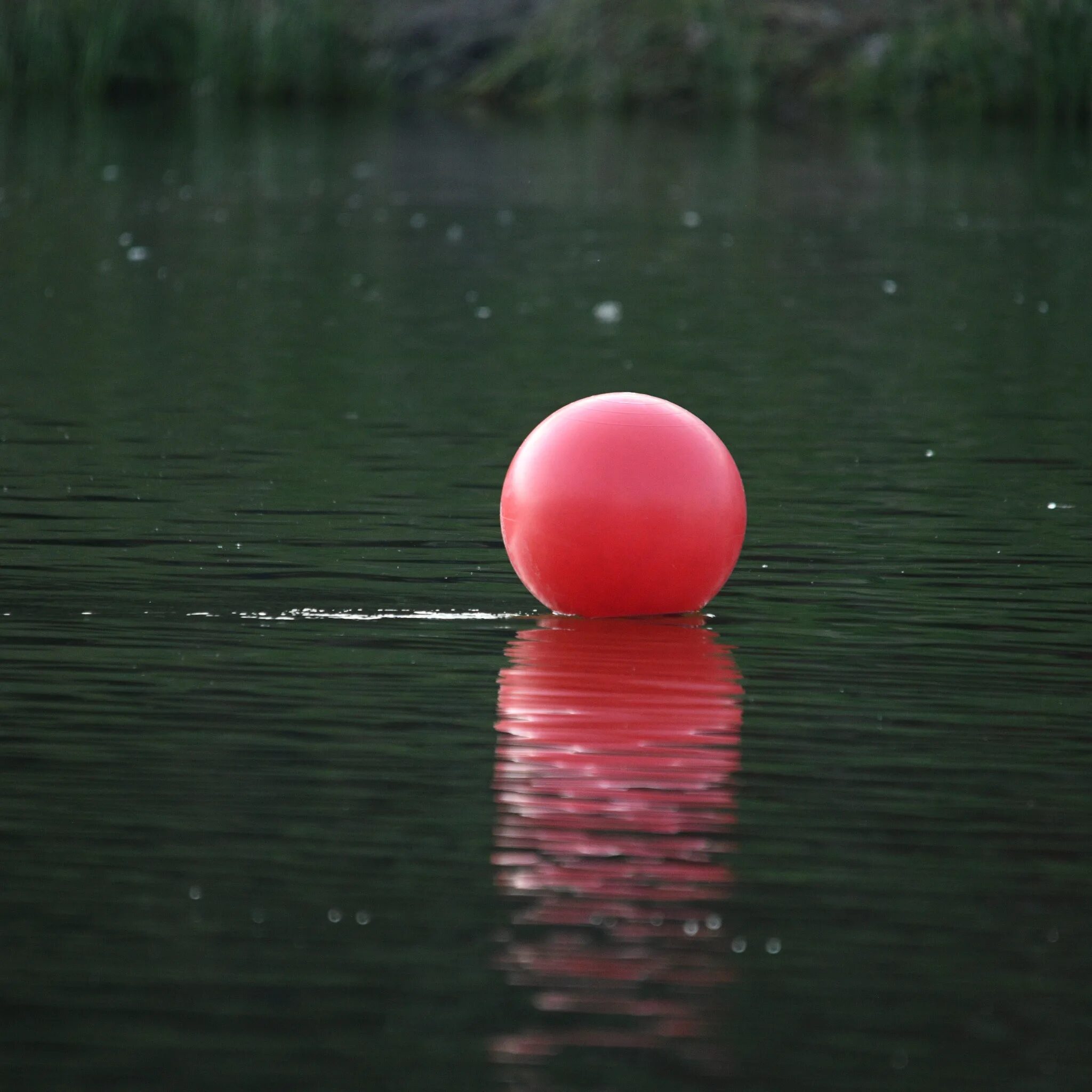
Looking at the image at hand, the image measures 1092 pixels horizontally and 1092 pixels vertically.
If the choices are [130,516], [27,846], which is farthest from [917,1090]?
[130,516]

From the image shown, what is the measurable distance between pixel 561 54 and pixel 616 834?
3105 cm

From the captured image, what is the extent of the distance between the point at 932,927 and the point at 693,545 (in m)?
2.74

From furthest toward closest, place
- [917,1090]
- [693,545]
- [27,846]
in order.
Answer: [693,545]
[27,846]
[917,1090]

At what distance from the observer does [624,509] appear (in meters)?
7.18

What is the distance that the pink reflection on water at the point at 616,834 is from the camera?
4180 mm

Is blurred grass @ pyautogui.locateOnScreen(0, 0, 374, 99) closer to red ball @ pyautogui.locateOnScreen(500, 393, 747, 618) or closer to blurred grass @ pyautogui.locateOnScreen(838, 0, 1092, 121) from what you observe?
blurred grass @ pyautogui.locateOnScreen(838, 0, 1092, 121)

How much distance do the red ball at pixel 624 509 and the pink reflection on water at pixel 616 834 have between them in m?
0.16

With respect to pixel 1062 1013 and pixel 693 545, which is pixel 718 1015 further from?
pixel 693 545

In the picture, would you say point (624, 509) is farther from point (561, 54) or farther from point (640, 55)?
point (561, 54)

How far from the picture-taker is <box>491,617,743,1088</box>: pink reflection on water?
4.18 meters

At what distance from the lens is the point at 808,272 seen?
56.3 ft

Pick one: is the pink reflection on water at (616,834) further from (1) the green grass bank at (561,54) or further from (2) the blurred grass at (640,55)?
(2) the blurred grass at (640,55)

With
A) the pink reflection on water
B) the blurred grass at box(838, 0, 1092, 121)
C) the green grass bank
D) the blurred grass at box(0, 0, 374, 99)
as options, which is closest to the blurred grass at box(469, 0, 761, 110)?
the green grass bank

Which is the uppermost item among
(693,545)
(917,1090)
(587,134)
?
(587,134)
